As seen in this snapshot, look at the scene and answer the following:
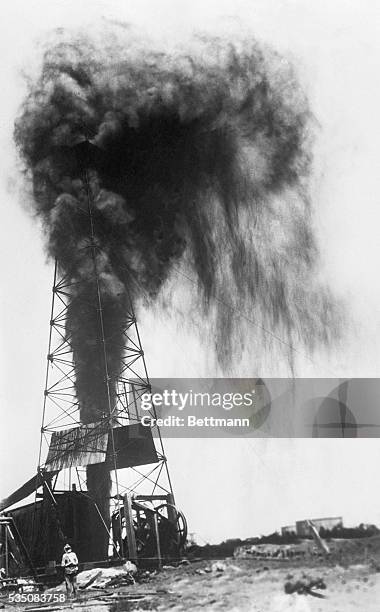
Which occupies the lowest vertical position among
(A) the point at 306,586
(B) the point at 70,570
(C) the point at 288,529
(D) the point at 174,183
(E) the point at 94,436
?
(A) the point at 306,586

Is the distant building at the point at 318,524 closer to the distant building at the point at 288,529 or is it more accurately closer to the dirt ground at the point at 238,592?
the distant building at the point at 288,529

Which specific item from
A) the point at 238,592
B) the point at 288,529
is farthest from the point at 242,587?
the point at 288,529

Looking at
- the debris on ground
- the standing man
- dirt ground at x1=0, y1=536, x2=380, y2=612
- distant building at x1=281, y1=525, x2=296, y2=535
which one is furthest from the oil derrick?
the debris on ground

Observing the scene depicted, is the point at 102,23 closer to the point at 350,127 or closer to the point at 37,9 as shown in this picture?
the point at 37,9

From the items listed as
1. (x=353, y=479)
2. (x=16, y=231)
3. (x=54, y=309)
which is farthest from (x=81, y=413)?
(x=353, y=479)

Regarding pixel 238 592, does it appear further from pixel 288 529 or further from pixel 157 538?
pixel 157 538

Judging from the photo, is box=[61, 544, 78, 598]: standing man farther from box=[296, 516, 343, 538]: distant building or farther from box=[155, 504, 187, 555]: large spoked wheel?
box=[296, 516, 343, 538]: distant building
